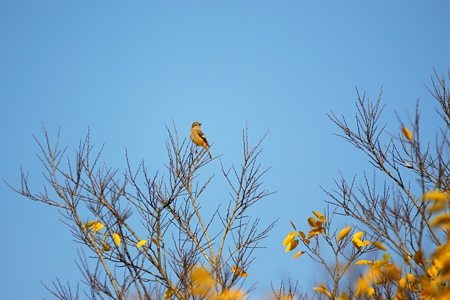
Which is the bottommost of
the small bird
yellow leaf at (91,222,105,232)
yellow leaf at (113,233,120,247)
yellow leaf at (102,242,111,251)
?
yellow leaf at (113,233,120,247)

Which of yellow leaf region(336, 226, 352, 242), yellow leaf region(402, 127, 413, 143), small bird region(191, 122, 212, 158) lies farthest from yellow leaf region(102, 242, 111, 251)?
small bird region(191, 122, 212, 158)

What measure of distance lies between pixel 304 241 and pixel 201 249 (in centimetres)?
153

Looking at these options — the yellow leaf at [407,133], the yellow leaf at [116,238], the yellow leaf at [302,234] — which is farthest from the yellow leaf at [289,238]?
the yellow leaf at [116,238]

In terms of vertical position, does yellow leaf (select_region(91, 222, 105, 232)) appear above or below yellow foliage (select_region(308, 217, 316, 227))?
above

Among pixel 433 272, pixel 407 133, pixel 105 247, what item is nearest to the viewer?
pixel 433 272

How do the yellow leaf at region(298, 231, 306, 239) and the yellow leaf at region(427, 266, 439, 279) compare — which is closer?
the yellow leaf at region(427, 266, 439, 279)

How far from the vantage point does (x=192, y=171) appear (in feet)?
Result: 18.5

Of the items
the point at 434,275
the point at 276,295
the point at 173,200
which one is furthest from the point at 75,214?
the point at 434,275

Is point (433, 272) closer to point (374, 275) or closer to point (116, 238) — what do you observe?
point (374, 275)

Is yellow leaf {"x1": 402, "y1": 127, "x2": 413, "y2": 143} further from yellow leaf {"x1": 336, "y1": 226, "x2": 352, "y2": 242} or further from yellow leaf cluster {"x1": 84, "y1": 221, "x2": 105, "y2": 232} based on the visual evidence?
yellow leaf cluster {"x1": 84, "y1": 221, "x2": 105, "y2": 232}

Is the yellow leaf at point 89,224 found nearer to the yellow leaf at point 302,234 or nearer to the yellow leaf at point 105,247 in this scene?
the yellow leaf at point 105,247

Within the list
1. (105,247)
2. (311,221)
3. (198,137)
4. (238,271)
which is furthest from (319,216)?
(198,137)

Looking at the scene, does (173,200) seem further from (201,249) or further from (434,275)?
(434,275)

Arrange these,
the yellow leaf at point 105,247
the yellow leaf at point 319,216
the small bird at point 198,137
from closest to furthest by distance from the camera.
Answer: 1. the yellow leaf at point 319,216
2. the yellow leaf at point 105,247
3. the small bird at point 198,137
